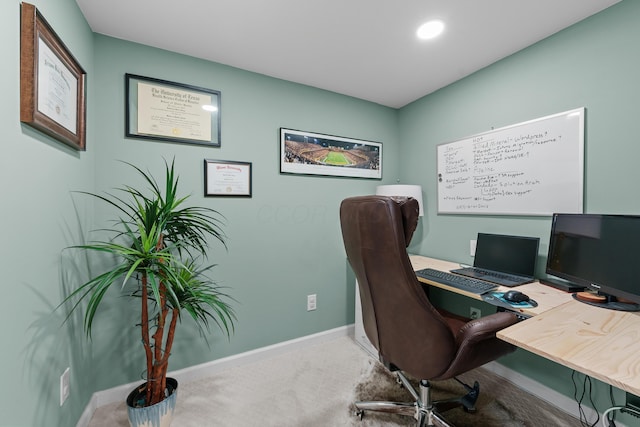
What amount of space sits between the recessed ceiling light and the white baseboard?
7.91 feet

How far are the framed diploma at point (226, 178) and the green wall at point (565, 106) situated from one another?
174 centimetres

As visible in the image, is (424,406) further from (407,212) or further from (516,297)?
(407,212)

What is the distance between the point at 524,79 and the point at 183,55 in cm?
238

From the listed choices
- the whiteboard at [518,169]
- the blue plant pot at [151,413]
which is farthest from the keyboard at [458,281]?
the blue plant pot at [151,413]

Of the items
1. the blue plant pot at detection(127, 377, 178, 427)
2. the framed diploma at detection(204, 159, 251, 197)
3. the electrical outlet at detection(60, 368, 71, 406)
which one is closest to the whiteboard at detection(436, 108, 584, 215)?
the framed diploma at detection(204, 159, 251, 197)

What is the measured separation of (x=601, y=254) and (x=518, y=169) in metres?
0.75

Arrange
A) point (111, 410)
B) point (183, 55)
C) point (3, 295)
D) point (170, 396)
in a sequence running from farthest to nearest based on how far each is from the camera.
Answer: point (183, 55), point (111, 410), point (170, 396), point (3, 295)

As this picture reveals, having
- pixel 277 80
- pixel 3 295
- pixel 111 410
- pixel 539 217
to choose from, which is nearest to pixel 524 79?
pixel 539 217

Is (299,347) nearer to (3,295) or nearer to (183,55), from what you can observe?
(3,295)

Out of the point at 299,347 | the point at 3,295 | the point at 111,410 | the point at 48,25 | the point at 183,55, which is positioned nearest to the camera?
the point at 3,295

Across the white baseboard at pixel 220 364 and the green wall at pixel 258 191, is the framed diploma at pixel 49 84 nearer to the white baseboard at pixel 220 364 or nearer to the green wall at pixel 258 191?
the green wall at pixel 258 191

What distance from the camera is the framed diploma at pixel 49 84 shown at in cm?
92

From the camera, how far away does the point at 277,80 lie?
7.09 ft

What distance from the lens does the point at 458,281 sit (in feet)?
5.32
